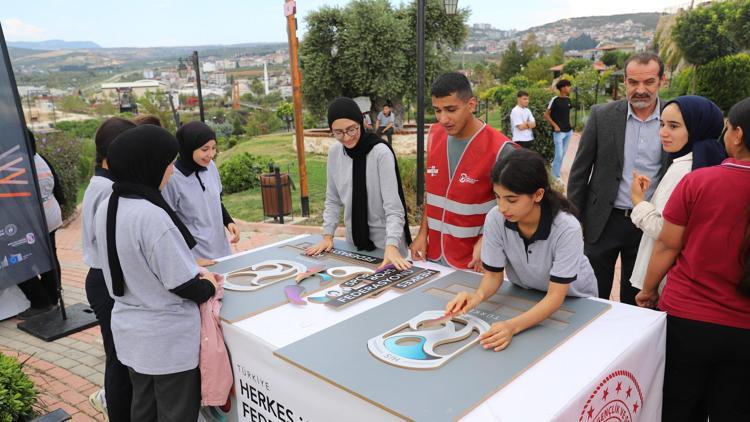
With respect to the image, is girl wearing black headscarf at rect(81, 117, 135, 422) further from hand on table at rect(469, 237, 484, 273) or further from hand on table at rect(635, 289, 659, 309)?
hand on table at rect(635, 289, 659, 309)

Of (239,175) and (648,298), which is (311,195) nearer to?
(239,175)

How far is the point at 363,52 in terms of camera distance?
670 inches

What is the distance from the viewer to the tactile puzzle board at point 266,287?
2027mm

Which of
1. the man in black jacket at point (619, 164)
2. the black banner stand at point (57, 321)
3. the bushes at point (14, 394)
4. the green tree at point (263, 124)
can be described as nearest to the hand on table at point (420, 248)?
the man in black jacket at point (619, 164)

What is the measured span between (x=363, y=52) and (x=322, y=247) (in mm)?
15422

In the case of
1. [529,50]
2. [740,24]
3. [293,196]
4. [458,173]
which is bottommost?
[293,196]

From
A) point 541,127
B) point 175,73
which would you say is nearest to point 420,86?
point 541,127

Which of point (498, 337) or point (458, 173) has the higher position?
point (458, 173)


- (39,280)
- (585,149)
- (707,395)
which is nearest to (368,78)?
(39,280)

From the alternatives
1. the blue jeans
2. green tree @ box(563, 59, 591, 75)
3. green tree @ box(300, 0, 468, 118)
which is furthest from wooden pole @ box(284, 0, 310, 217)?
green tree @ box(563, 59, 591, 75)

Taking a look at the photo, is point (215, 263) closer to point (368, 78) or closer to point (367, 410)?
point (367, 410)

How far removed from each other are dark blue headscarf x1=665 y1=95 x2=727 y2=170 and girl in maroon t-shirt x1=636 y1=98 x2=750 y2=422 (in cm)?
23

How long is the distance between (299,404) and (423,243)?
116cm

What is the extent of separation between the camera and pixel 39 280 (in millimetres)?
4457
